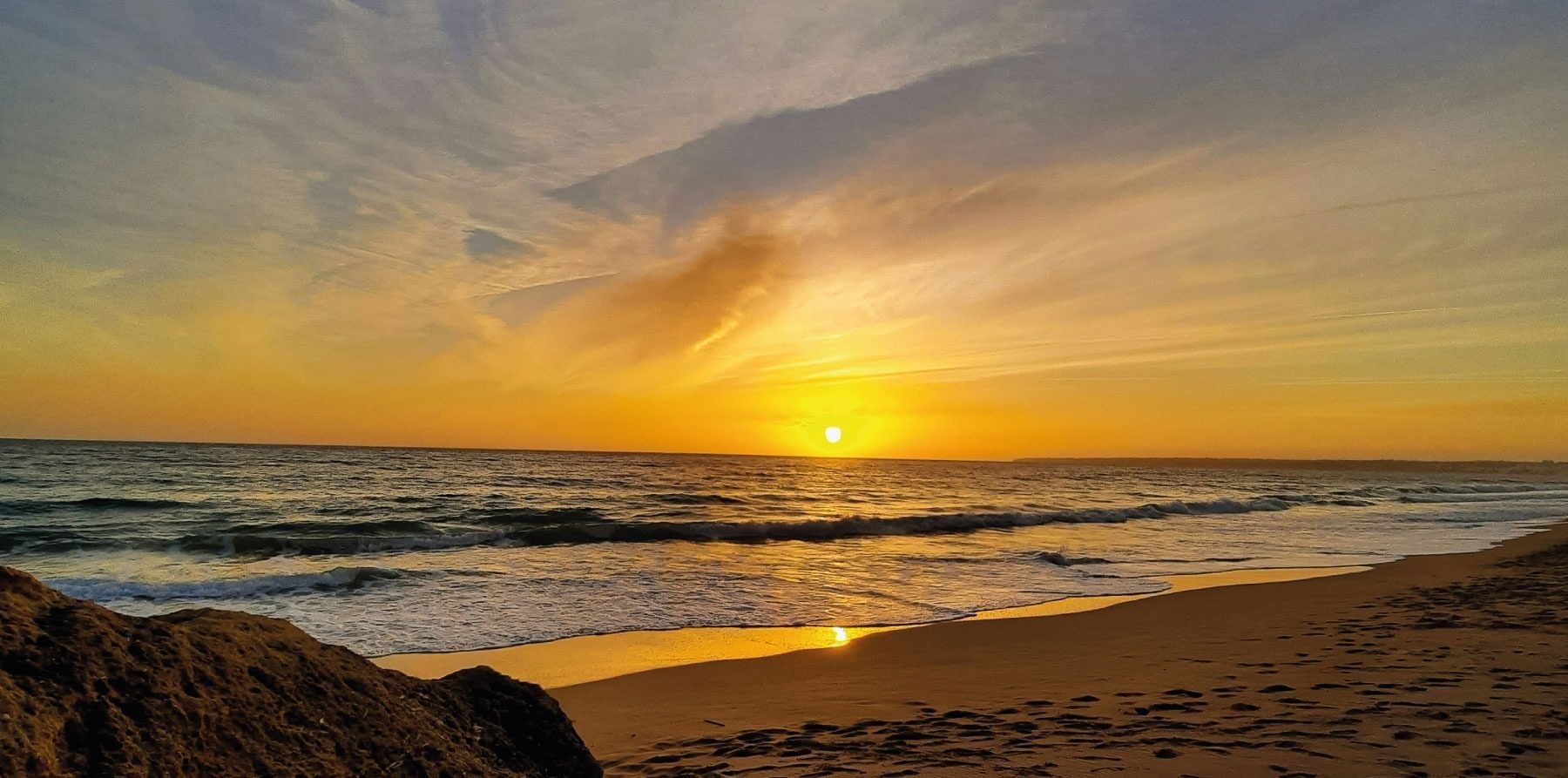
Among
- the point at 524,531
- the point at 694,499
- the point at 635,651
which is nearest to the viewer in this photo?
the point at 635,651

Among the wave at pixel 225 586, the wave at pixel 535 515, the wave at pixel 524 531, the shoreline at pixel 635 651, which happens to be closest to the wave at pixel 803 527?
the wave at pixel 524 531

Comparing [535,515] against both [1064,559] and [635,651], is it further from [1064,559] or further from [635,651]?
[635,651]

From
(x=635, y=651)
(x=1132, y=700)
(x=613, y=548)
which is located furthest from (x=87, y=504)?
(x=1132, y=700)

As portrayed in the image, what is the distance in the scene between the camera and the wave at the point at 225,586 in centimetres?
1277

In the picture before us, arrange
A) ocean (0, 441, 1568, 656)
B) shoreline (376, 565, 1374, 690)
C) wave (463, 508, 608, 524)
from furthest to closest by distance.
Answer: wave (463, 508, 608, 524) → ocean (0, 441, 1568, 656) → shoreline (376, 565, 1374, 690)

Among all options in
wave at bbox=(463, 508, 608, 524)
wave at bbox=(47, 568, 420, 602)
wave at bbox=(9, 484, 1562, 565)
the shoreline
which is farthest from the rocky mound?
wave at bbox=(463, 508, 608, 524)

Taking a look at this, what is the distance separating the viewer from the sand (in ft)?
16.9

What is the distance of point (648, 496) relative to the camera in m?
38.4

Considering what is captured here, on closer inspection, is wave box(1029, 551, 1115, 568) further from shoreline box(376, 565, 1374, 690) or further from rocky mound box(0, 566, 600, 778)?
rocky mound box(0, 566, 600, 778)

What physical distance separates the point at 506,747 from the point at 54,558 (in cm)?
1981

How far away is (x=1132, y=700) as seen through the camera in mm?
6664

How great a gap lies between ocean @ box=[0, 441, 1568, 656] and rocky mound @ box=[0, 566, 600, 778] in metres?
6.13

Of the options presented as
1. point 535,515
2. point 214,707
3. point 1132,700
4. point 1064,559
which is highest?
point 214,707

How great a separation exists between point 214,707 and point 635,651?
21.9 feet
